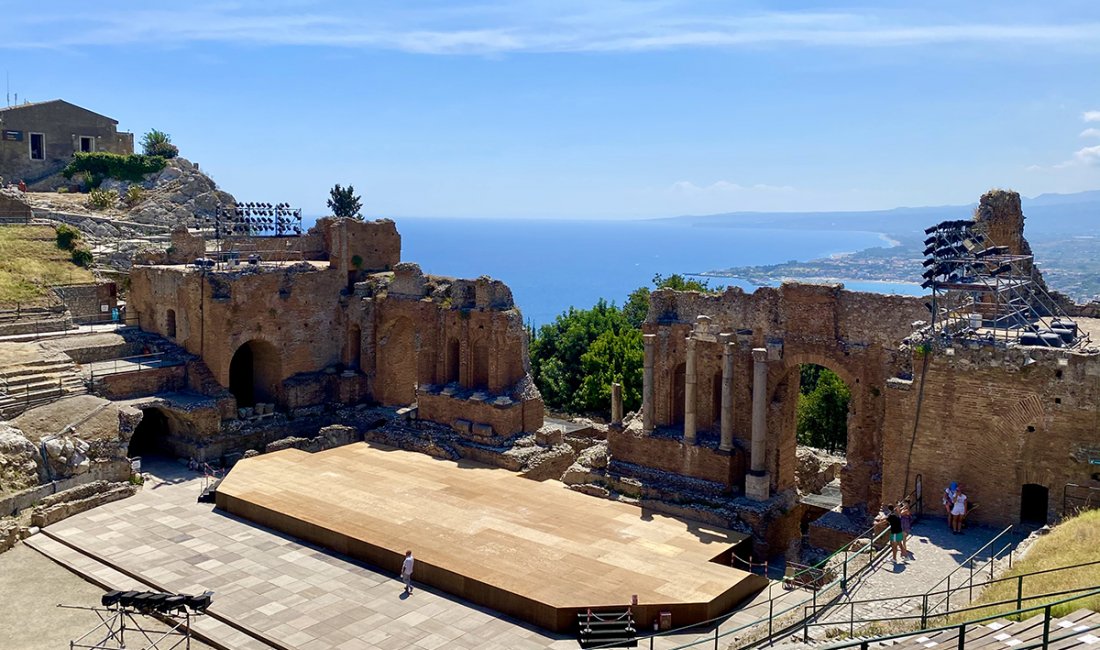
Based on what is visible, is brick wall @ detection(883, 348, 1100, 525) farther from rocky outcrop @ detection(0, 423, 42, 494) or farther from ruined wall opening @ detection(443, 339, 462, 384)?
rocky outcrop @ detection(0, 423, 42, 494)

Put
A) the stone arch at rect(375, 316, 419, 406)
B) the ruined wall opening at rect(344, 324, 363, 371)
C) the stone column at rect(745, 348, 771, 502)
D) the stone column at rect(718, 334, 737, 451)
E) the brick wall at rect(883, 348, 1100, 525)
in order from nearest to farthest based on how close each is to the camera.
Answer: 1. the brick wall at rect(883, 348, 1100, 525)
2. the stone column at rect(745, 348, 771, 502)
3. the stone column at rect(718, 334, 737, 451)
4. the stone arch at rect(375, 316, 419, 406)
5. the ruined wall opening at rect(344, 324, 363, 371)

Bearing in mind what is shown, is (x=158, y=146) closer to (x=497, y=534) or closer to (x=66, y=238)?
(x=66, y=238)

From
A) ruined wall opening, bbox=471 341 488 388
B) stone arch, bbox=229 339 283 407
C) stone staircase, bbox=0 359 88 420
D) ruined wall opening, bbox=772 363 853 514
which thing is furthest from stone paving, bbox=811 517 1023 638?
stone staircase, bbox=0 359 88 420

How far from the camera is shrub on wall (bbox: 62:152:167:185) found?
199ft

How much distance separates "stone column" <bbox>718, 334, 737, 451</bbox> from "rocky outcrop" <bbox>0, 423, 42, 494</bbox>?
63.8 ft

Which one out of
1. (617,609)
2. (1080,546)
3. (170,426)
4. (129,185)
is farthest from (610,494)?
(129,185)

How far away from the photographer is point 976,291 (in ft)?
71.6

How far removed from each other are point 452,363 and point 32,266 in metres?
22.3

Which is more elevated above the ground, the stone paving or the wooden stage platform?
the stone paving

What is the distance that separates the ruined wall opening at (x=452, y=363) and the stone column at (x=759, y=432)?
11.8 metres

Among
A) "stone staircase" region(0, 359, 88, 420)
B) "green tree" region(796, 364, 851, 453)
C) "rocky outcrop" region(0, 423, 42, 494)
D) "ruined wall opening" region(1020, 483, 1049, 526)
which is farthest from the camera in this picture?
"green tree" region(796, 364, 851, 453)

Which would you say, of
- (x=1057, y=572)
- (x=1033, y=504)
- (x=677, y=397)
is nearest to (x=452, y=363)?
(x=677, y=397)

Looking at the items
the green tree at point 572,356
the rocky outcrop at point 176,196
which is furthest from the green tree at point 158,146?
the green tree at point 572,356

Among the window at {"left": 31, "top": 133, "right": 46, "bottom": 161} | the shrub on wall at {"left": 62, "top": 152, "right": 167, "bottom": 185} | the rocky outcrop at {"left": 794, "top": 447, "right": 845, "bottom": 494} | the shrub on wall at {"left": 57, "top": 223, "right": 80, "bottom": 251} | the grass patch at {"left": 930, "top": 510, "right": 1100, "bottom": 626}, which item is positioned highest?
the window at {"left": 31, "top": 133, "right": 46, "bottom": 161}
